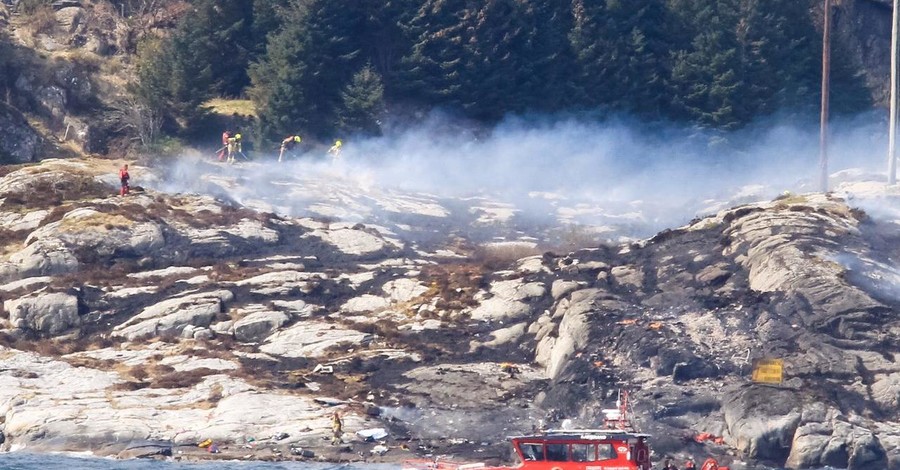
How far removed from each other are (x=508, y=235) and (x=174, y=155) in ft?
66.3

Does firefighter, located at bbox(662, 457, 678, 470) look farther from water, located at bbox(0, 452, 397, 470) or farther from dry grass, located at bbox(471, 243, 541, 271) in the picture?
dry grass, located at bbox(471, 243, 541, 271)

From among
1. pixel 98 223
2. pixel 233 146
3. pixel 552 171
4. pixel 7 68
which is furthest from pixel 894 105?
pixel 7 68

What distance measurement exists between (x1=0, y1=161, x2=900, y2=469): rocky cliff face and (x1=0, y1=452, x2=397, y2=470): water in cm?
118

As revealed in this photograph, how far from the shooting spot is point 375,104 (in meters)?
99.6

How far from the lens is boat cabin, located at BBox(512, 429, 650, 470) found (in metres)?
51.9

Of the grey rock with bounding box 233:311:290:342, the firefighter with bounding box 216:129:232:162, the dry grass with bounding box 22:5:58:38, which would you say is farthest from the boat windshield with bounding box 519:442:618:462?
the dry grass with bounding box 22:5:58:38

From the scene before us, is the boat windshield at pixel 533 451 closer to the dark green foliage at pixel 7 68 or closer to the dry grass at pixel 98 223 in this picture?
the dry grass at pixel 98 223

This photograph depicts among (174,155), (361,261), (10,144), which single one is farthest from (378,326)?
(10,144)

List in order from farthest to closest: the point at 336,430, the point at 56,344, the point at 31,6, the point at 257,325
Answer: the point at 31,6 → the point at 257,325 → the point at 56,344 → the point at 336,430

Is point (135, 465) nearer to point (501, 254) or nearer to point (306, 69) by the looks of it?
point (501, 254)

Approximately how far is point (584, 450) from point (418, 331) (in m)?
19.9

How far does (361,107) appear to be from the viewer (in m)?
99.5

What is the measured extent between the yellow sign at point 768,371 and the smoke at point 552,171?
28.0 m

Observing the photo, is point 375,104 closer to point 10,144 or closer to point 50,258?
point 10,144
